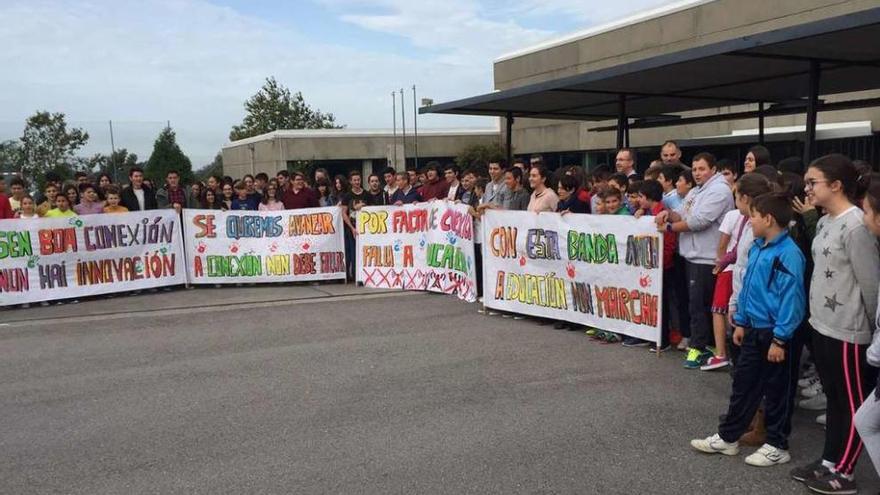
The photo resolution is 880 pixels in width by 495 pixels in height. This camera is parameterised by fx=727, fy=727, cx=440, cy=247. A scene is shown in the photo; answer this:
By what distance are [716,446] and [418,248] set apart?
660 centimetres

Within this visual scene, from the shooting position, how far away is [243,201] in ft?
38.4

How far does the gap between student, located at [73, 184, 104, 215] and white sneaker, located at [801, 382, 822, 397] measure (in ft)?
31.4

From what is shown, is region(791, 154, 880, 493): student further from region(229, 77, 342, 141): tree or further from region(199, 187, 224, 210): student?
region(229, 77, 342, 141): tree

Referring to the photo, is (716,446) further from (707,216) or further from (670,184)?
(670,184)

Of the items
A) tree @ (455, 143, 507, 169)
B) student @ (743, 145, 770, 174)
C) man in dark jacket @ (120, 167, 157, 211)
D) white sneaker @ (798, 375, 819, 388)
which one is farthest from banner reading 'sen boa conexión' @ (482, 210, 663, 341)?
tree @ (455, 143, 507, 169)

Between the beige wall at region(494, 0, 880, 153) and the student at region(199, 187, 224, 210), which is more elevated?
the beige wall at region(494, 0, 880, 153)

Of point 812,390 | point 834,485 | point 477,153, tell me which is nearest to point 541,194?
point 812,390

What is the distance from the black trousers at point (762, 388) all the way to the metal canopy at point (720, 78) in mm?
3523

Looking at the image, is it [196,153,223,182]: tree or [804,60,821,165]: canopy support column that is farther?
[196,153,223,182]: tree

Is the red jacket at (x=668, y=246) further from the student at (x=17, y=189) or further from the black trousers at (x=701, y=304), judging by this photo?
the student at (x=17, y=189)

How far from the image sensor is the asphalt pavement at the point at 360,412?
409 cm

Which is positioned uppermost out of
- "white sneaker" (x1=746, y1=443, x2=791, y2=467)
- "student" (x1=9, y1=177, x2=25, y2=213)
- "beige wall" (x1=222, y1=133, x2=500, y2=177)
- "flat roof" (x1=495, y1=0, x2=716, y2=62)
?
"flat roof" (x1=495, y1=0, x2=716, y2=62)

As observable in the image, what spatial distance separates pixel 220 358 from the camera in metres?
6.87

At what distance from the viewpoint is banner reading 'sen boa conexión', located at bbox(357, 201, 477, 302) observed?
31.2 feet
